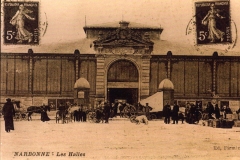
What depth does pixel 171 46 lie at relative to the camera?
5.90 metres

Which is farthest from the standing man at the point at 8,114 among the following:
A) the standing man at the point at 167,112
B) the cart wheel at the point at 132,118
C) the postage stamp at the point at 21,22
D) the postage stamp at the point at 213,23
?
the postage stamp at the point at 213,23

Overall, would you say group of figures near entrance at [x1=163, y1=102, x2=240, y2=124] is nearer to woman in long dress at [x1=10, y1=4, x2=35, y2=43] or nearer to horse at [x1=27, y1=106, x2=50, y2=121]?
horse at [x1=27, y1=106, x2=50, y2=121]

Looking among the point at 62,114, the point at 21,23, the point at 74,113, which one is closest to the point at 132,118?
the point at 74,113

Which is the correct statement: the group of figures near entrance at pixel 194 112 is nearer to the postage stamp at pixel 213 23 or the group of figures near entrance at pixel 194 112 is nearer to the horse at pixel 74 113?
the postage stamp at pixel 213 23

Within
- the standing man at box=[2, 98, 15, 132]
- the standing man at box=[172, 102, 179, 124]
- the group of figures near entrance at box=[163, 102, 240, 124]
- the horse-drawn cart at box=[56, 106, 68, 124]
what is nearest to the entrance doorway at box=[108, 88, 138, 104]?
the group of figures near entrance at box=[163, 102, 240, 124]

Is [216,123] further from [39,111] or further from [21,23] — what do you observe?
[21,23]

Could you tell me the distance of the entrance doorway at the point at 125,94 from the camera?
589 cm

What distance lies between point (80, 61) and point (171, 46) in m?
1.44

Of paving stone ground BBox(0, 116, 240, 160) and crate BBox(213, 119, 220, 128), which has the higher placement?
crate BBox(213, 119, 220, 128)

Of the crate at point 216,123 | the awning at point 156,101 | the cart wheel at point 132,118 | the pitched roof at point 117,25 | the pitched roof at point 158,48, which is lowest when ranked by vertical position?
the crate at point 216,123

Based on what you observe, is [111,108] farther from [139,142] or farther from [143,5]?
[143,5]

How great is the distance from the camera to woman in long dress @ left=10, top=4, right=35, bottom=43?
5762 millimetres

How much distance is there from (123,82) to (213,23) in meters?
1.67

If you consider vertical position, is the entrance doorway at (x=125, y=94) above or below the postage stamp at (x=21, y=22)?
below
